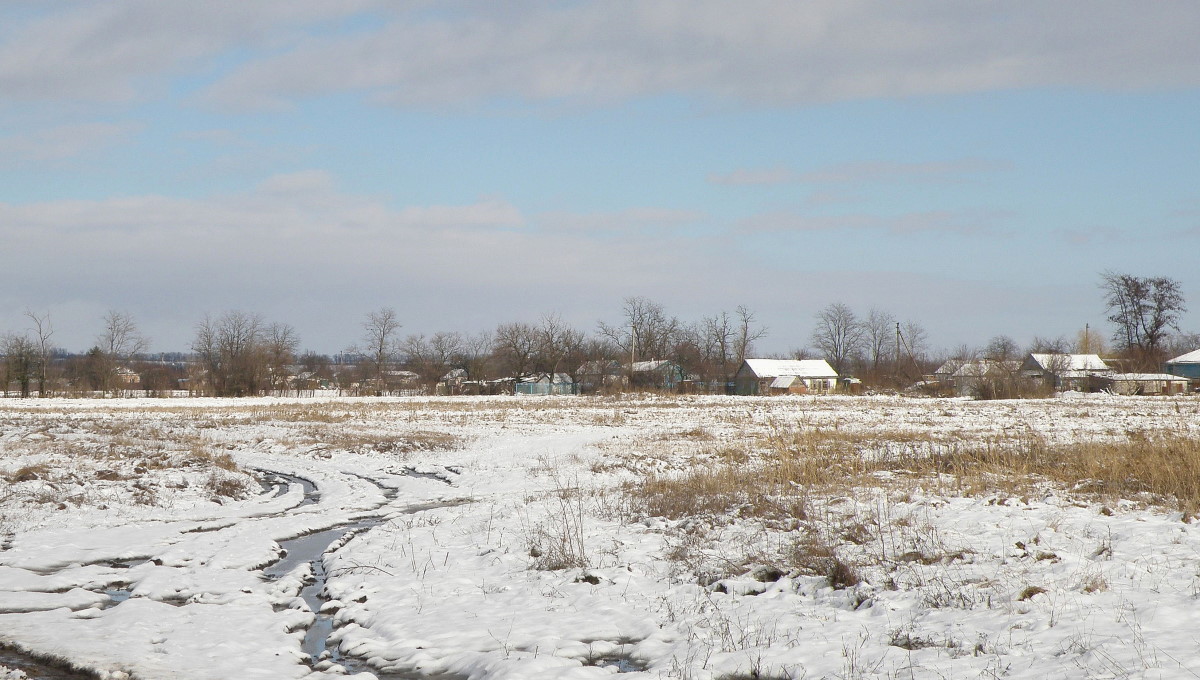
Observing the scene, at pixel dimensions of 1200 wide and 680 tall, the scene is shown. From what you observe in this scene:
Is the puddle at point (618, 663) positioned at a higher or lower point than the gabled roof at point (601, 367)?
lower

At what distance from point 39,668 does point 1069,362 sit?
91.5 meters

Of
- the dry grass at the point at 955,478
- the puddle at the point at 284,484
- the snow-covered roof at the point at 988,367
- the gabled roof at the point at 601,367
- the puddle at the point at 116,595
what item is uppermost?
the gabled roof at the point at 601,367

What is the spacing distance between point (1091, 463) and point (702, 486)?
6.18 meters

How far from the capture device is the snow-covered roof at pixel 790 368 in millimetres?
102000

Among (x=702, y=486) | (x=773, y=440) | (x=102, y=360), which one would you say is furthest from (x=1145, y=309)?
(x=102, y=360)

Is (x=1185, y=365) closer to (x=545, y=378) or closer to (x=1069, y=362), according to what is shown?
(x=1069, y=362)

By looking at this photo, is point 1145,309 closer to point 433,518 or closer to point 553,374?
point 553,374

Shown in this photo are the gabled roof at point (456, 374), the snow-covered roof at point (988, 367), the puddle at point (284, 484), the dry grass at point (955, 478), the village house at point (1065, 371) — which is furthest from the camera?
the gabled roof at point (456, 374)

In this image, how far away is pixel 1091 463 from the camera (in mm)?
12992

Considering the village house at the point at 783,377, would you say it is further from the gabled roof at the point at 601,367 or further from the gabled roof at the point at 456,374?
the gabled roof at the point at 456,374

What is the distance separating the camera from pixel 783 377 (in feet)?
332

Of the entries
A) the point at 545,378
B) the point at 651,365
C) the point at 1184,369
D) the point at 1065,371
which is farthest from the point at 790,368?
the point at 1184,369

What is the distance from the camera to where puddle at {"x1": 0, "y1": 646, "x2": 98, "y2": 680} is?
6.23 meters

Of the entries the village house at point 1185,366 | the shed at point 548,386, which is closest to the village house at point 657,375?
the shed at point 548,386
